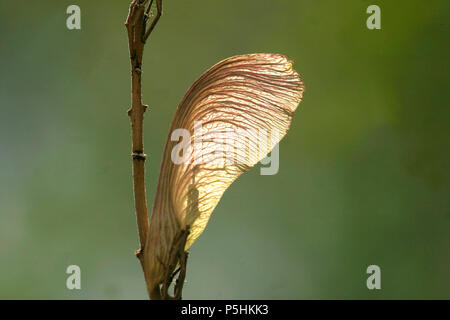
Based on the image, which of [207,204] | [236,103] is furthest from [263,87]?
[207,204]

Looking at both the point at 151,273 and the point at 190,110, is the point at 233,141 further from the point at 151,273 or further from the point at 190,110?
the point at 151,273

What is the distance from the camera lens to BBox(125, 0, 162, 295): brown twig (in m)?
0.48

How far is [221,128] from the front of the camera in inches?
20.1

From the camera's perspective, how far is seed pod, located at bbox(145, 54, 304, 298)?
1.57 feet

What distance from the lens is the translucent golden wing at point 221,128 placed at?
1.59 ft

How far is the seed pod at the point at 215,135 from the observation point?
48 centimetres

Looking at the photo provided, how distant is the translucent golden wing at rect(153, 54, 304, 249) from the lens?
1.59 ft

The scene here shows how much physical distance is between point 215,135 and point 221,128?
0.04 ft

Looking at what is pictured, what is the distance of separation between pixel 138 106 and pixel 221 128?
9 cm

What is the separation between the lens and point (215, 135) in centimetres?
51

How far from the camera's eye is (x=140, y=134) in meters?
0.49

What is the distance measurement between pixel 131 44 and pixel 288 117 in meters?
0.18
